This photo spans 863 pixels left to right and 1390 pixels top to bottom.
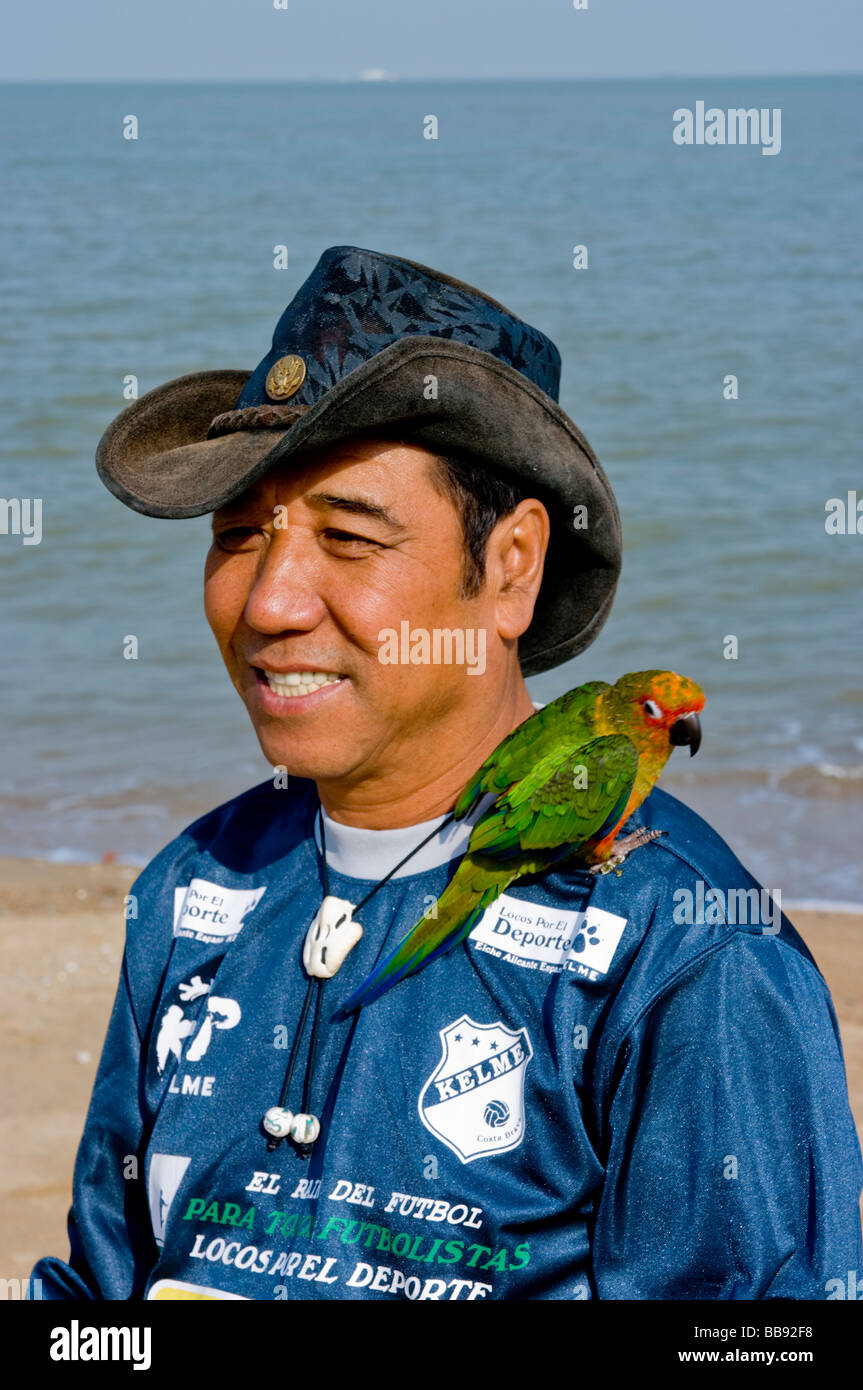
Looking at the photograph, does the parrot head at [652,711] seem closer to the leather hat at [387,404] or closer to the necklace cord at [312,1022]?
the leather hat at [387,404]

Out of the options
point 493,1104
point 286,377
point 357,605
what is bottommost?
point 493,1104

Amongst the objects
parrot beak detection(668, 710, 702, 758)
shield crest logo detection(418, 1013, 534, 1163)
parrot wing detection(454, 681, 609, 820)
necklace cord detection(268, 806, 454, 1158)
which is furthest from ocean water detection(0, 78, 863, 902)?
shield crest logo detection(418, 1013, 534, 1163)

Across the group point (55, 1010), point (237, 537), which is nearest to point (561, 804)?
point (237, 537)

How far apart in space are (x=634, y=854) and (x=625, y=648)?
23.5ft

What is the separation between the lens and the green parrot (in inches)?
80.7

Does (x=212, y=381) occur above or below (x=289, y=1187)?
above

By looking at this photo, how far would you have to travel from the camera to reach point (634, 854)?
2047 mm

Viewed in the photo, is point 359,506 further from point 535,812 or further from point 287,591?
point 535,812

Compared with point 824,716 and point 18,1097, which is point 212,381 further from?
point 824,716

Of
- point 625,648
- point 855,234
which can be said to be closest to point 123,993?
point 625,648

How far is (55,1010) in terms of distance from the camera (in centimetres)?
557

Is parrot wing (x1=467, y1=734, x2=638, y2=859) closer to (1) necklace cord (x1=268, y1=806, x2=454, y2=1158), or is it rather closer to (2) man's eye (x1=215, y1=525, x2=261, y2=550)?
(1) necklace cord (x1=268, y1=806, x2=454, y2=1158)

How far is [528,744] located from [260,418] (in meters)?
0.63

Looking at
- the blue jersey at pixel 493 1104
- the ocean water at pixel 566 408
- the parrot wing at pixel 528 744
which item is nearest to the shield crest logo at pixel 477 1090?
the blue jersey at pixel 493 1104
